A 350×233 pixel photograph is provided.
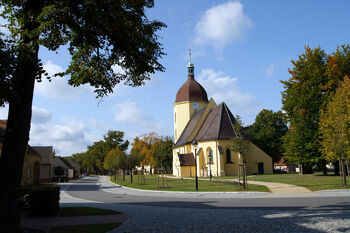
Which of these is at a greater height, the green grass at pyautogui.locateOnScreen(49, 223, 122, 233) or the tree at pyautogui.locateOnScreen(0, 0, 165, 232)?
the tree at pyautogui.locateOnScreen(0, 0, 165, 232)

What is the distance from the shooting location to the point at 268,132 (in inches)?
2405

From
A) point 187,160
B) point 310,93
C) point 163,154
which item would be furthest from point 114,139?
point 310,93

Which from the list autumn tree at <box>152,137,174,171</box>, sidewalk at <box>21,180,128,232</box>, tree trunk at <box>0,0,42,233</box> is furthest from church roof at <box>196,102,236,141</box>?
tree trunk at <box>0,0,42,233</box>

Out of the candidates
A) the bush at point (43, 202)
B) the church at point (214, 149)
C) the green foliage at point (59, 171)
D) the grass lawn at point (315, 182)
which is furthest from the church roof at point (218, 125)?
the bush at point (43, 202)

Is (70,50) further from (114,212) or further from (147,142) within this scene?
(147,142)

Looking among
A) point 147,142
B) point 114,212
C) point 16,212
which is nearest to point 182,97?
point 147,142

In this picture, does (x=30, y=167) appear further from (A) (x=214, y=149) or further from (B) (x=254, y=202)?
(B) (x=254, y=202)

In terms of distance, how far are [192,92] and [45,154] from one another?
31354mm

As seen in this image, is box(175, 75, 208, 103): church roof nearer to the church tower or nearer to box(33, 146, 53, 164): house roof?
the church tower

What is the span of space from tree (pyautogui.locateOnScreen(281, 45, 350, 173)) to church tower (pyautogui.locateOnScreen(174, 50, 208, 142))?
2677 centimetres

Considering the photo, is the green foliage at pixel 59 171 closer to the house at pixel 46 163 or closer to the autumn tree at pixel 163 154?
the house at pixel 46 163

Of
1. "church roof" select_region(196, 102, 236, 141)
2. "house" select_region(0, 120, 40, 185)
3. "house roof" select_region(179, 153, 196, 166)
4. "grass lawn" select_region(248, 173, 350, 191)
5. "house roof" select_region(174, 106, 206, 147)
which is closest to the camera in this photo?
"grass lawn" select_region(248, 173, 350, 191)

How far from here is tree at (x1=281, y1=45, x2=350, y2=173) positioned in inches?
1364

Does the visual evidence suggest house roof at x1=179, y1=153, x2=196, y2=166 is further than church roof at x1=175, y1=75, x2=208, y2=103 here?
No
